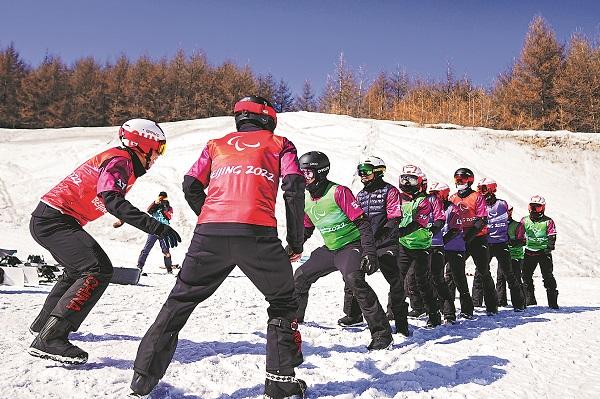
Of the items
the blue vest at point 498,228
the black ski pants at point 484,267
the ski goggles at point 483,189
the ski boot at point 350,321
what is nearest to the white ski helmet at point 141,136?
the ski boot at point 350,321

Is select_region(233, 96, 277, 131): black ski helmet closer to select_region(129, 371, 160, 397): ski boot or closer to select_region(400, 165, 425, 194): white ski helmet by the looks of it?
select_region(129, 371, 160, 397): ski boot

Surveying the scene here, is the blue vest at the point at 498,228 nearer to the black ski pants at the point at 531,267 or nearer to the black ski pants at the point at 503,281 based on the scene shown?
the black ski pants at the point at 503,281

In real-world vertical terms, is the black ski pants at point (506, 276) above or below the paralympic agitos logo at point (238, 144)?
below

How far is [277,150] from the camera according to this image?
341 centimetres

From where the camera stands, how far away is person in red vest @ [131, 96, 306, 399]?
3.15 meters

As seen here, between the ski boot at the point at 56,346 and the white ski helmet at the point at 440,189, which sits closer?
the ski boot at the point at 56,346

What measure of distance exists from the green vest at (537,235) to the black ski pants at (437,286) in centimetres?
355

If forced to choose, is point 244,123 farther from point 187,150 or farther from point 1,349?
point 187,150

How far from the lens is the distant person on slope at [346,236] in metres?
4.93

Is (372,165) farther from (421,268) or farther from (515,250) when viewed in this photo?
(515,250)

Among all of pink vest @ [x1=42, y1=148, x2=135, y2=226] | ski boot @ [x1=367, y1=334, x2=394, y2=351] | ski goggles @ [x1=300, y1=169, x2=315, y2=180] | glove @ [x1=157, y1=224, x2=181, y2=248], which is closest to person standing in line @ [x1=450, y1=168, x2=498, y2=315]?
ski boot @ [x1=367, y1=334, x2=394, y2=351]

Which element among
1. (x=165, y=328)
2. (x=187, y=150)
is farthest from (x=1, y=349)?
(x=187, y=150)

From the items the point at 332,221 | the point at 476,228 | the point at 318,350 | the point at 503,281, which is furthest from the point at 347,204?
the point at 503,281

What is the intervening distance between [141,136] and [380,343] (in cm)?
315
